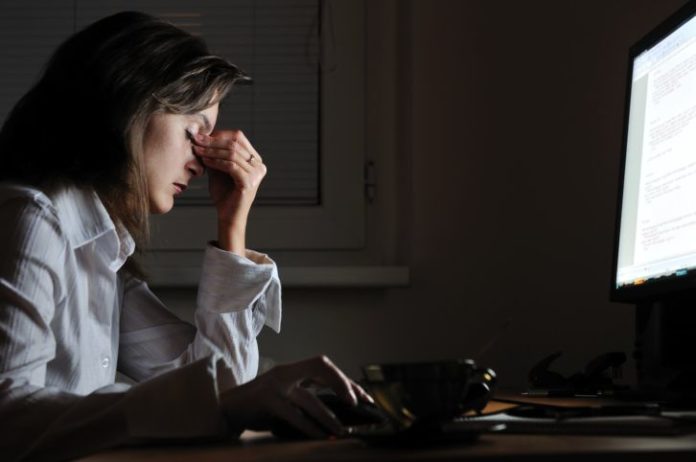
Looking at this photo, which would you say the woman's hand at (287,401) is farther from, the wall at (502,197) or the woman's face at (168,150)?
the wall at (502,197)

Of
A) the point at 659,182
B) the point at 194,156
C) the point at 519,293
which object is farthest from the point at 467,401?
the point at 519,293

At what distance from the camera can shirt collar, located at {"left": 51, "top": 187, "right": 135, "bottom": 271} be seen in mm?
1303

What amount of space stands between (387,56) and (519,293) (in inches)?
23.8

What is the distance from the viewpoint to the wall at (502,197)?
2158 millimetres

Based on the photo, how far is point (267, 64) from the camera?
7.38 feet

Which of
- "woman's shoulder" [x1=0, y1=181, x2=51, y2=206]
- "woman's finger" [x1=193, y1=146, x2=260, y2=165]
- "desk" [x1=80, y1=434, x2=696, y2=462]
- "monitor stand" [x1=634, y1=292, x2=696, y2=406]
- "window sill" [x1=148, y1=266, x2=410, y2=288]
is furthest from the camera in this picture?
"window sill" [x1=148, y1=266, x2=410, y2=288]

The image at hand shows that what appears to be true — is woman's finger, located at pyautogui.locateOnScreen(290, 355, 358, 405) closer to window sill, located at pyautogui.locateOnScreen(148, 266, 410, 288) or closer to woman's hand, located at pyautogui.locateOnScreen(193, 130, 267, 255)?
woman's hand, located at pyautogui.locateOnScreen(193, 130, 267, 255)

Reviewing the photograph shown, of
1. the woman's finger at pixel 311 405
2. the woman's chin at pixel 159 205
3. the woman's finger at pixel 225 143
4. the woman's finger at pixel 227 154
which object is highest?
the woman's finger at pixel 225 143

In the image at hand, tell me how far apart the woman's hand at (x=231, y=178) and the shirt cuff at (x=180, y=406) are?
0.93 meters

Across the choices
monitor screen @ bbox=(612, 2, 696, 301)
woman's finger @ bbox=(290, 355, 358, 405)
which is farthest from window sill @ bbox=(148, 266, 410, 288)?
woman's finger @ bbox=(290, 355, 358, 405)

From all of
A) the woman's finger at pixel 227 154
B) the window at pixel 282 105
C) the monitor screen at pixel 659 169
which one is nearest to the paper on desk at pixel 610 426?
the monitor screen at pixel 659 169

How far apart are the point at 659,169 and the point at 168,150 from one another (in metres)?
0.77

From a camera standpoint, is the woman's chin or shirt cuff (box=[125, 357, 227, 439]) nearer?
shirt cuff (box=[125, 357, 227, 439])

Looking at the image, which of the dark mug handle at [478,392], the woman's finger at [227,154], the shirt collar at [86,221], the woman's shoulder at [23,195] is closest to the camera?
the dark mug handle at [478,392]
